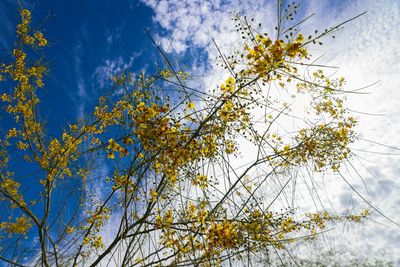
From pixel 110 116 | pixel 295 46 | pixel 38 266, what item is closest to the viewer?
pixel 295 46

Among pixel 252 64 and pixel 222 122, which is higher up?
pixel 252 64

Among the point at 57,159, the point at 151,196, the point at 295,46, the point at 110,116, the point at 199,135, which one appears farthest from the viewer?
the point at 110,116

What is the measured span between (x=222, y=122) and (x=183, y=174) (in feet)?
1.88

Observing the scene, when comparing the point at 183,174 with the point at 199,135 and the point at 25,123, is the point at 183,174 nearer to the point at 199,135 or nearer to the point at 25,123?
the point at 199,135

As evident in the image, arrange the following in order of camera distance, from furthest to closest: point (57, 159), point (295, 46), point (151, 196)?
point (57, 159) < point (151, 196) < point (295, 46)

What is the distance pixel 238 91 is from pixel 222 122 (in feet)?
1.09

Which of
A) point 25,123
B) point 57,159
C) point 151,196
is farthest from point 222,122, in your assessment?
point 25,123

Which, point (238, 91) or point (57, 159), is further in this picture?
point (57, 159)

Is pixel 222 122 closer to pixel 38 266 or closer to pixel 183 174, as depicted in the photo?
pixel 183 174

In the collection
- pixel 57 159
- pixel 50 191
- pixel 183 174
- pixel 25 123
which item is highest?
pixel 25 123

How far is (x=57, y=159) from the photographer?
5945 millimetres

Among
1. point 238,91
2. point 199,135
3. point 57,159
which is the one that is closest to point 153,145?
point 199,135

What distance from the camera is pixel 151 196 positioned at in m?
3.41

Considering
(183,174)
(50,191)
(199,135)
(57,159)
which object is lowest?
(183,174)
